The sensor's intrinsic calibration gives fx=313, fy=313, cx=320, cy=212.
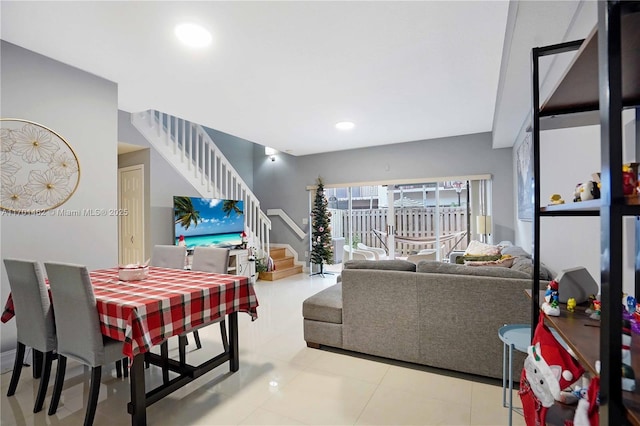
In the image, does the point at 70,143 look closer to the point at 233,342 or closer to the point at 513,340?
the point at 233,342

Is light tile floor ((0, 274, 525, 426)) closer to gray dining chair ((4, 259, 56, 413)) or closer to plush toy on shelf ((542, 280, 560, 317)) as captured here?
gray dining chair ((4, 259, 56, 413))

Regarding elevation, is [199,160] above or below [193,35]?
below

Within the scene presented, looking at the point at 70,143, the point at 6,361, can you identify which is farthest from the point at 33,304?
the point at 70,143

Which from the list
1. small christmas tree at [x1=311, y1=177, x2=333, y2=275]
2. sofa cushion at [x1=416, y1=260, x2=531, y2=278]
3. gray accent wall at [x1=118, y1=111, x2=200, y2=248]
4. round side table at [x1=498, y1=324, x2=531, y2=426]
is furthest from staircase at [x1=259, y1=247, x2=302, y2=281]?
round side table at [x1=498, y1=324, x2=531, y2=426]

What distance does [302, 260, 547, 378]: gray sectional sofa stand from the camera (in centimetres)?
218

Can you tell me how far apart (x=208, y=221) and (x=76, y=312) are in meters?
3.60

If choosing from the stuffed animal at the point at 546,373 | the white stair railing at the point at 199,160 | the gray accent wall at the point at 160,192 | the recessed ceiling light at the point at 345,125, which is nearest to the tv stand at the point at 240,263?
the white stair railing at the point at 199,160

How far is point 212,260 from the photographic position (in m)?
2.95

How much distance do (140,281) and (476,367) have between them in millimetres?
2527

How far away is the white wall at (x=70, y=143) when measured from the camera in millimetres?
2543

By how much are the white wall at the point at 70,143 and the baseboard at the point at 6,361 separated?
0.05 m

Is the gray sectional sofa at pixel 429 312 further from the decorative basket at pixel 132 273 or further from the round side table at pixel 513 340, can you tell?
the decorative basket at pixel 132 273

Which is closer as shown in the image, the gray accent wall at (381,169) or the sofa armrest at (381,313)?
the sofa armrest at (381,313)

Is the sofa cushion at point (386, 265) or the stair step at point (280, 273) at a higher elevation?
the sofa cushion at point (386, 265)
